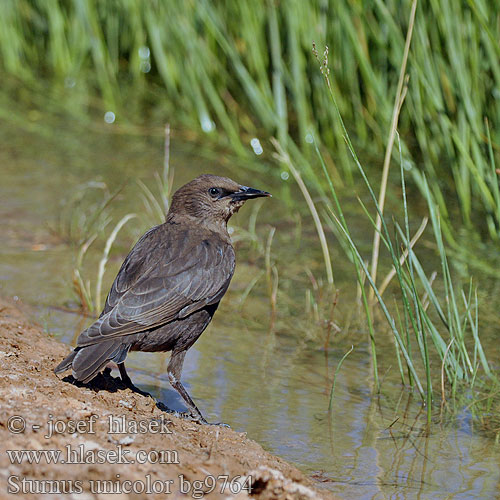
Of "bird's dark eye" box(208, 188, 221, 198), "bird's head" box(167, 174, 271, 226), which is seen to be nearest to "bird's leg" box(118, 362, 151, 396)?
"bird's head" box(167, 174, 271, 226)

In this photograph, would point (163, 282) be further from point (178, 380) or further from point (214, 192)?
point (214, 192)

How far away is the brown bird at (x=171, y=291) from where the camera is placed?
3354 mm

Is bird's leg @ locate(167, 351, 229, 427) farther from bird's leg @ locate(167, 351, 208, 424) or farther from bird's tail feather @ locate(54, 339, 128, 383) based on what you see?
bird's tail feather @ locate(54, 339, 128, 383)

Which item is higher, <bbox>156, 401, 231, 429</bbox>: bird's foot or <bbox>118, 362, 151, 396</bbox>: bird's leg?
<bbox>118, 362, 151, 396</bbox>: bird's leg

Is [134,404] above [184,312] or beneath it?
beneath

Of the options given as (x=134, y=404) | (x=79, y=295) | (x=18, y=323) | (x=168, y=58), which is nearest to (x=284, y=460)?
(x=134, y=404)

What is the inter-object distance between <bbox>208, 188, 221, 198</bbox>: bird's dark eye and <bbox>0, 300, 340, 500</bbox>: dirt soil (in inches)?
47.0

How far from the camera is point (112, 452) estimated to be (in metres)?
2.57

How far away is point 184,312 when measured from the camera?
3.65 metres

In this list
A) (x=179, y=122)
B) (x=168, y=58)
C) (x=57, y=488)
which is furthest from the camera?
(x=179, y=122)

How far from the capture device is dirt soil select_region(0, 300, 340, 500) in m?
2.35

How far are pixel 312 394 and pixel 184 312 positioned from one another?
2.21 ft

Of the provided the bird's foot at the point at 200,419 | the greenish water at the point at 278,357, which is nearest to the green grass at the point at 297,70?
the greenish water at the point at 278,357

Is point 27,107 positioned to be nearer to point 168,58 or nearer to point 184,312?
point 168,58
